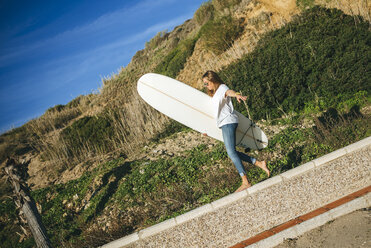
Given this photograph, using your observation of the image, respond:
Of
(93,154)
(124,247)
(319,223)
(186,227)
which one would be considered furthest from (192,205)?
(93,154)

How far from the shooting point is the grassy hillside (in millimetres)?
4930

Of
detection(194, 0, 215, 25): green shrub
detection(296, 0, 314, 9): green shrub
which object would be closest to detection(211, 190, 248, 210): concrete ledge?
detection(296, 0, 314, 9): green shrub

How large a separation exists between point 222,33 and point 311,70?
6.53 m

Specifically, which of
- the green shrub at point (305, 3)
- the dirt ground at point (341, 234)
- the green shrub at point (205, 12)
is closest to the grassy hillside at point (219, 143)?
the dirt ground at point (341, 234)

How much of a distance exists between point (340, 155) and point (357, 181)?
1.69 feet

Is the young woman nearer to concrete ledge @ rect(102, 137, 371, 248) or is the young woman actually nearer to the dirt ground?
concrete ledge @ rect(102, 137, 371, 248)

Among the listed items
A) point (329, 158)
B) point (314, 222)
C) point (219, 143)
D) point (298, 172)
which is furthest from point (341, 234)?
point (219, 143)

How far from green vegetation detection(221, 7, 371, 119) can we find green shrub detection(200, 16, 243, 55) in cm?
447

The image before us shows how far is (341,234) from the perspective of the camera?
283cm

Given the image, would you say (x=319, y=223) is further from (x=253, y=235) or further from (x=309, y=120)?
(x=309, y=120)

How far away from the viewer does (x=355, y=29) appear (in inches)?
285

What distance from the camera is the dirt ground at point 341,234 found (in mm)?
2626

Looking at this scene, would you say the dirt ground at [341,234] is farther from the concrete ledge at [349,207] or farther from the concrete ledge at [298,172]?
the concrete ledge at [298,172]

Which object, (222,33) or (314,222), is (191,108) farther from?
(222,33)
